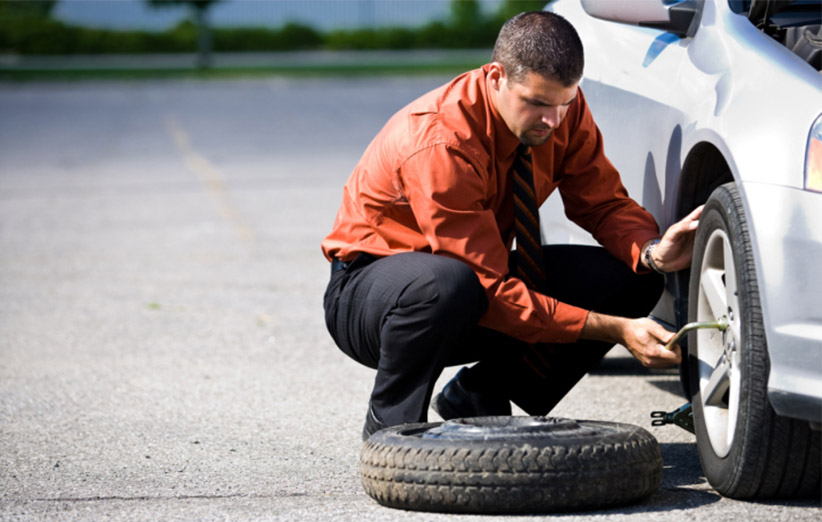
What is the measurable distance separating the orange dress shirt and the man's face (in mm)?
67

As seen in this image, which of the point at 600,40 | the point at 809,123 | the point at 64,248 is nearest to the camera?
the point at 809,123

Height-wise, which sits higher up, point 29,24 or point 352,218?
point 352,218

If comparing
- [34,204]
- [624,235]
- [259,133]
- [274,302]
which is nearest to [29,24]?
[259,133]

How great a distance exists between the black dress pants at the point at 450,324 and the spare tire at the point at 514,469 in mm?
358

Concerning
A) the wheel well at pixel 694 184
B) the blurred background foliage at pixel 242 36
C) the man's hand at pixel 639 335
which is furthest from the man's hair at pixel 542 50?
the blurred background foliage at pixel 242 36

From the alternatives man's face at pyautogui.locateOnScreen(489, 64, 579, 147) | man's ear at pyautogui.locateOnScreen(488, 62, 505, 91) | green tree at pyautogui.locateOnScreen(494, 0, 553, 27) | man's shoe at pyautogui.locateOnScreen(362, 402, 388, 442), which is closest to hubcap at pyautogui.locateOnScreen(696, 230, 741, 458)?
man's face at pyautogui.locateOnScreen(489, 64, 579, 147)

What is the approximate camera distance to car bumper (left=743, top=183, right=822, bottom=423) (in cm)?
253

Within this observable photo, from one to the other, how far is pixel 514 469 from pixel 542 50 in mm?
1122

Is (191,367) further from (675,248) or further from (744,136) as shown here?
(744,136)

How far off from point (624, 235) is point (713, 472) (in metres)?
0.85

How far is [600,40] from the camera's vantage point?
4.14m

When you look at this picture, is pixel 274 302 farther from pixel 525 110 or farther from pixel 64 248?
pixel 525 110

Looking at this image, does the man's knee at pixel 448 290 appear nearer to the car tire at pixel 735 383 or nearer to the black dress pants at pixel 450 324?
the black dress pants at pixel 450 324

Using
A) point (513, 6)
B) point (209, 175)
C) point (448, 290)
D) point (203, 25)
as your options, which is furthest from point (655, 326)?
point (513, 6)
